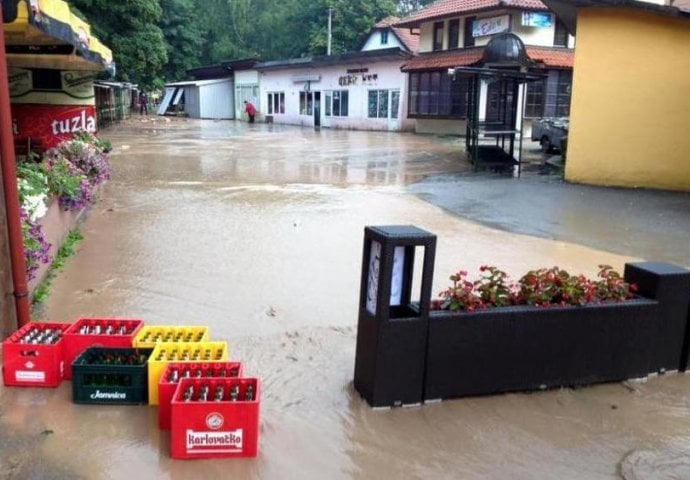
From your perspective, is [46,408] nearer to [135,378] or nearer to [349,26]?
[135,378]

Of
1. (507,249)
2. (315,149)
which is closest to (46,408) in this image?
(507,249)

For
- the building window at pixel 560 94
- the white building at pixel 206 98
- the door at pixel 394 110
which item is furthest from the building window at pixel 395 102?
the white building at pixel 206 98

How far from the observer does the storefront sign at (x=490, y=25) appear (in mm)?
28683

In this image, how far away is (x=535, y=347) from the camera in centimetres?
445

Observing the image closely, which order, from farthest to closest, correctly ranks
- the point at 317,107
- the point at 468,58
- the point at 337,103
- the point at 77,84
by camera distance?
the point at 317,107
the point at 337,103
the point at 468,58
the point at 77,84

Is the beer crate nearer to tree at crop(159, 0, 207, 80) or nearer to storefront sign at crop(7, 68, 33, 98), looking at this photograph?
storefront sign at crop(7, 68, 33, 98)

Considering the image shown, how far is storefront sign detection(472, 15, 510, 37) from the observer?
2868cm

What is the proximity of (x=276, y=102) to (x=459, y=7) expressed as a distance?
63.5ft

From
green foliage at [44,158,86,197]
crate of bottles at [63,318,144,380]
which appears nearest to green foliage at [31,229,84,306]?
green foliage at [44,158,86,197]

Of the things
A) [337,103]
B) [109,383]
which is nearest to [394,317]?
[109,383]

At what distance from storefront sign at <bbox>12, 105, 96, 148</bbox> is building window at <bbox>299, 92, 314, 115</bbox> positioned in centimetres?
2848

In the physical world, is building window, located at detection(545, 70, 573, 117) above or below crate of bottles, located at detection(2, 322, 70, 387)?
above

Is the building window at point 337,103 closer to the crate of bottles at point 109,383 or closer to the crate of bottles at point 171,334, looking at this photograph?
the crate of bottles at point 171,334

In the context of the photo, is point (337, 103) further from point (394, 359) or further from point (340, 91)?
point (394, 359)
